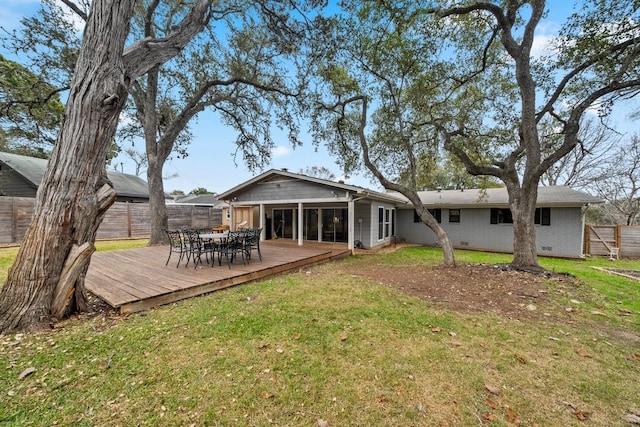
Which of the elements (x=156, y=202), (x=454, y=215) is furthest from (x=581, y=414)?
(x=156, y=202)

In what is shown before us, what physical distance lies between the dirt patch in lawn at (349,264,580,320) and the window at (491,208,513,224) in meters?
6.49

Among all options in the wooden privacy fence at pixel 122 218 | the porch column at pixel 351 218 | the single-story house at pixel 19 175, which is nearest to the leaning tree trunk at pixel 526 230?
the porch column at pixel 351 218

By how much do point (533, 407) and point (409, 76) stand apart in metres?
8.19

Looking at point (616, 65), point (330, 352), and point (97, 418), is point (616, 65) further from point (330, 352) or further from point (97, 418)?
point (97, 418)

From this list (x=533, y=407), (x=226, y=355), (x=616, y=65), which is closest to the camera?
(x=533, y=407)

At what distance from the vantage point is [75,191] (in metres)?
3.54

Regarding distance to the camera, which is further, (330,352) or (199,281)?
(199,281)

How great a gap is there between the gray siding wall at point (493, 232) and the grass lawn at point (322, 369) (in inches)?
344

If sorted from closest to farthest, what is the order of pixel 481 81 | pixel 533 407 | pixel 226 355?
pixel 533 407
pixel 226 355
pixel 481 81

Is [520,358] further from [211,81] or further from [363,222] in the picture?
[211,81]

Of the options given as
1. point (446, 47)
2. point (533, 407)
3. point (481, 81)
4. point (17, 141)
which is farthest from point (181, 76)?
point (17, 141)

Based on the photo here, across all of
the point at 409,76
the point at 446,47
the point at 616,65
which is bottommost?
the point at 616,65

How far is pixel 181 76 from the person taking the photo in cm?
1114

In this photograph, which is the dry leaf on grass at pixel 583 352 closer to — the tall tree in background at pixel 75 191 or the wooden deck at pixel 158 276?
the wooden deck at pixel 158 276
